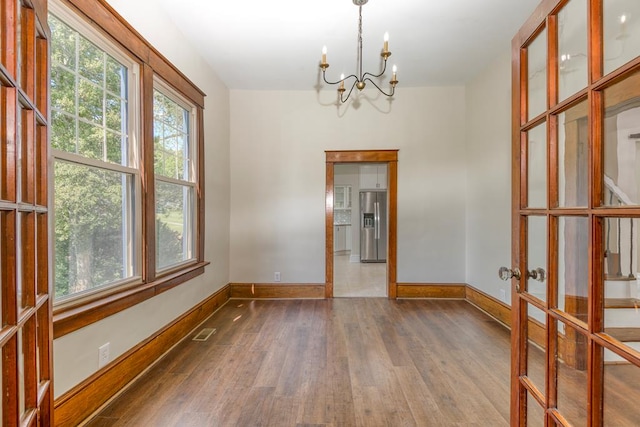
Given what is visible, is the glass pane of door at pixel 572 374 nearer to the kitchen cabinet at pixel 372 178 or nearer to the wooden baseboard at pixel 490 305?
the wooden baseboard at pixel 490 305

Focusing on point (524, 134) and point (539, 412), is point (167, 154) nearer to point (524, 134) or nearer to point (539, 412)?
point (524, 134)

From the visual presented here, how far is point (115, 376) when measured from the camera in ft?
6.19

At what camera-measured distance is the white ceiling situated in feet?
7.88

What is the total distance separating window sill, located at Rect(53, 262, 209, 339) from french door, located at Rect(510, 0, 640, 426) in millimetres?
2181

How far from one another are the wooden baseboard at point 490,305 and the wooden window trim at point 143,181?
324 cm

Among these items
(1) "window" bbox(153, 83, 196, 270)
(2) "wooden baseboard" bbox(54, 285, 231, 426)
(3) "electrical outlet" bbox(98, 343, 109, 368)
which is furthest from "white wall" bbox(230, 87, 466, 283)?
(3) "electrical outlet" bbox(98, 343, 109, 368)

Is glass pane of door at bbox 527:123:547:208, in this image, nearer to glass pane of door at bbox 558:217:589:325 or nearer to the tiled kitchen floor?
glass pane of door at bbox 558:217:589:325

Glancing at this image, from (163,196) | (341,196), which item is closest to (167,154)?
(163,196)

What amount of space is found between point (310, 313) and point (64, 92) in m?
2.93

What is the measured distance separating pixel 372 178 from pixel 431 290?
13.5ft

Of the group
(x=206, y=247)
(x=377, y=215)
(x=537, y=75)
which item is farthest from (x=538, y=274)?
(x=377, y=215)

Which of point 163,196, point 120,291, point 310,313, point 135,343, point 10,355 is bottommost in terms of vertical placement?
point 310,313

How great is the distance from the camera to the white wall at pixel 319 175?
405 centimetres

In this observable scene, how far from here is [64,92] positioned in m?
1.62
